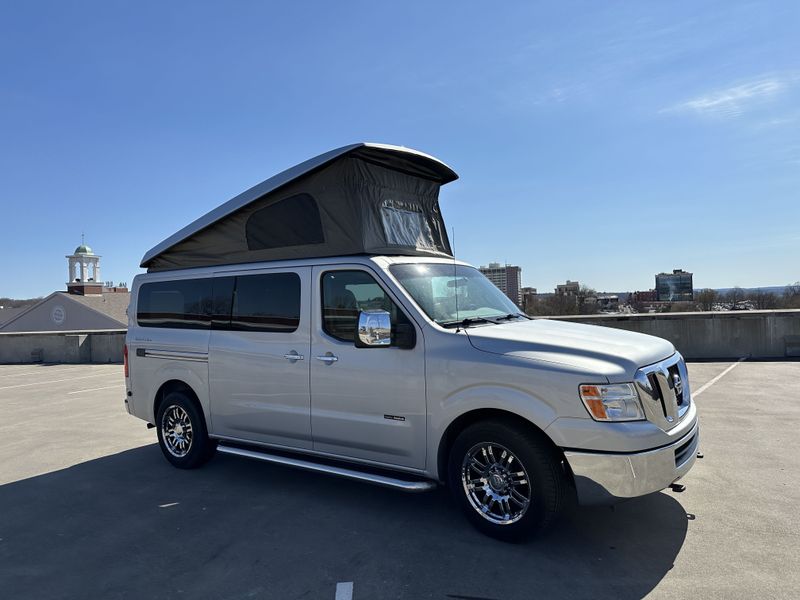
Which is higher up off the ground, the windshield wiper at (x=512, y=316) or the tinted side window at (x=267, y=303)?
the tinted side window at (x=267, y=303)

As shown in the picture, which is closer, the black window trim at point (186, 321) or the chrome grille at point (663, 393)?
the chrome grille at point (663, 393)

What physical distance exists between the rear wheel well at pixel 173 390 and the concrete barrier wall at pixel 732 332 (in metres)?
11.5

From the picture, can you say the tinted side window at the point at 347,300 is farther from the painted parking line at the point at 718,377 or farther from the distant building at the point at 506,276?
the painted parking line at the point at 718,377

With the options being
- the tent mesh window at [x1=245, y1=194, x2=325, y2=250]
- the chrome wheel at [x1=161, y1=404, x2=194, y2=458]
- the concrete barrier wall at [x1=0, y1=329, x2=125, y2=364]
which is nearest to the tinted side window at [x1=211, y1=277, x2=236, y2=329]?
the tent mesh window at [x1=245, y1=194, x2=325, y2=250]

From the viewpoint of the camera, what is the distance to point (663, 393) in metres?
3.76

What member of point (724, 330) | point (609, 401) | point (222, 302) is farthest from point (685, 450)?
point (724, 330)

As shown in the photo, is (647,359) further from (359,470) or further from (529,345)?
(359,470)

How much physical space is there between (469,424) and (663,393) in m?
1.36

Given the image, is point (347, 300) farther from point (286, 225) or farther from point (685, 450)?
point (685, 450)

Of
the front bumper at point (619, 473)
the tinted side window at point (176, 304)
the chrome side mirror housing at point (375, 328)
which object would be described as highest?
the tinted side window at point (176, 304)

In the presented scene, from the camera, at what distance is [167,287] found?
20.4ft

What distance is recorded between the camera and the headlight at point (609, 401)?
3514mm

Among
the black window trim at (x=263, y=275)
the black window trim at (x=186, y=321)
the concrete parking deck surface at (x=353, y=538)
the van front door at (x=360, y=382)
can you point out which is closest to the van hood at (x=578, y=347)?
the van front door at (x=360, y=382)

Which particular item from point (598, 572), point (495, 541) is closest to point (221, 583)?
point (495, 541)
